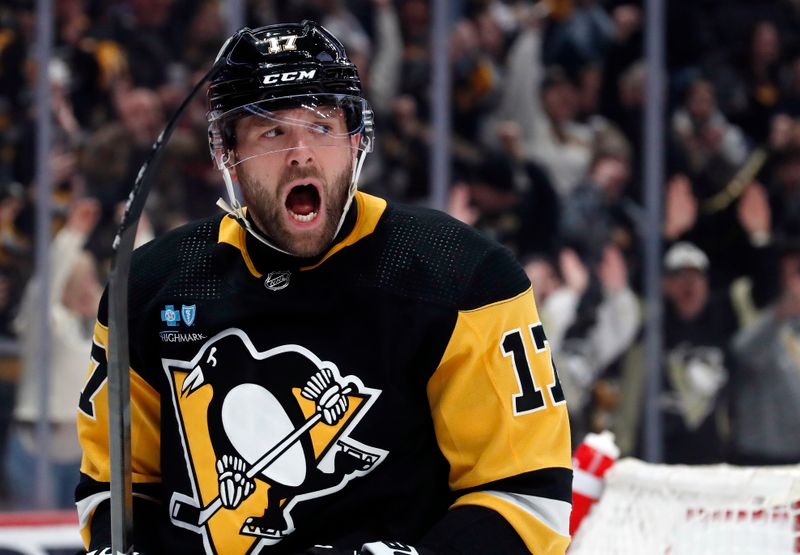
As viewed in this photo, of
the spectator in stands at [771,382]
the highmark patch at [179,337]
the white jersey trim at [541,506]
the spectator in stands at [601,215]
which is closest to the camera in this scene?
the white jersey trim at [541,506]

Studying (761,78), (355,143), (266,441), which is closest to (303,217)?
(355,143)

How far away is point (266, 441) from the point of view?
167cm

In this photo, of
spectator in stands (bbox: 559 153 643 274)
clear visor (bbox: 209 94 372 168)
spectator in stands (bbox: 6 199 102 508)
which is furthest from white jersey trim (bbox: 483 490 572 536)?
spectator in stands (bbox: 559 153 643 274)

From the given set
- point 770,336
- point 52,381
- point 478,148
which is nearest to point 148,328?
point 52,381

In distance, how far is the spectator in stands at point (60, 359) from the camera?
438 centimetres

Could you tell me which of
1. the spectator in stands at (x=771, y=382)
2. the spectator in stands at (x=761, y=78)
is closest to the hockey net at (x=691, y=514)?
the spectator in stands at (x=771, y=382)

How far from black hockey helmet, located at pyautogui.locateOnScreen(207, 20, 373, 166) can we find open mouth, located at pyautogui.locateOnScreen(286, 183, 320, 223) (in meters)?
0.09

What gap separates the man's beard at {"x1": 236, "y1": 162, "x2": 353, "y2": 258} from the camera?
1.65 meters

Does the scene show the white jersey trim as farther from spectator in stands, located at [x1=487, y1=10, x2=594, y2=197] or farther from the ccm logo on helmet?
spectator in stands, located at [x1=487, y1=10, x2=594, y2=197]

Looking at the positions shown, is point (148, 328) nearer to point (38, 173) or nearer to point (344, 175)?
point (344, 175)

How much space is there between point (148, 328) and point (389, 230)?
32 cm

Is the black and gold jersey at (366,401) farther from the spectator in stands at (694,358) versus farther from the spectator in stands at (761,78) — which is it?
the spectator in stands at (761,78)

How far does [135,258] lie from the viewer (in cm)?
185

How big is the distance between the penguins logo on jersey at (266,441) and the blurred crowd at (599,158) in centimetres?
301
